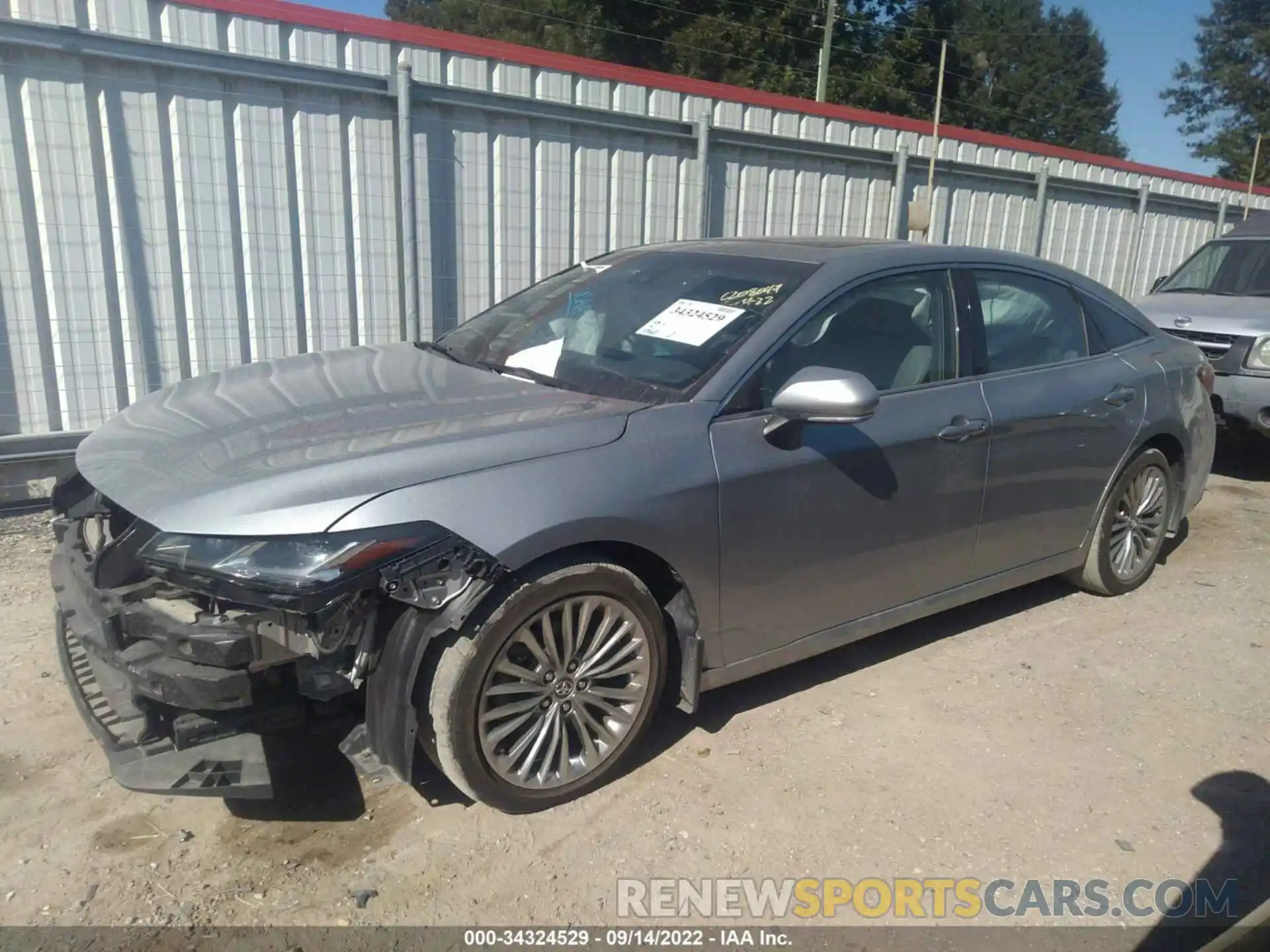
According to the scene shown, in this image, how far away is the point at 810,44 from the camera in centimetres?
3369

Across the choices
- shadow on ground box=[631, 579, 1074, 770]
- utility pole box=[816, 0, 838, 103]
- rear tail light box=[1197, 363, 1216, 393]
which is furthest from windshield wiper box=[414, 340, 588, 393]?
utility pole box=[816, 0, 838, 103]

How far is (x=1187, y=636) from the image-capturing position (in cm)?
456

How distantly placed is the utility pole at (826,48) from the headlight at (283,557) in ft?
92.1

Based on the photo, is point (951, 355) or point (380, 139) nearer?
point (951, 355)

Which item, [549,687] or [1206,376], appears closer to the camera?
[549,687]

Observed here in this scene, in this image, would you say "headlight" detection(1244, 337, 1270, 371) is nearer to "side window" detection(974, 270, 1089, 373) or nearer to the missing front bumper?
"side window" detection(974, 270, 1089, 373)

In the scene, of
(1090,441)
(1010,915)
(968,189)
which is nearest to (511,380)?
(1010,915)

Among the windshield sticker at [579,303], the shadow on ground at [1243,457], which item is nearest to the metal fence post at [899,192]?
the shadow on ground at [1243,457]

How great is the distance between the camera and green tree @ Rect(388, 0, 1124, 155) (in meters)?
31.1

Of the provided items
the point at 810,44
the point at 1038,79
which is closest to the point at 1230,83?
the point at 1038,79

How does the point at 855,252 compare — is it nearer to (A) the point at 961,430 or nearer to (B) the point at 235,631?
(A) the point at 961,430

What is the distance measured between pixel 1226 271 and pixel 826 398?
7.21 m

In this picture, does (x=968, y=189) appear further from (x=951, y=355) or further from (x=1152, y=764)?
(x=1152, y=764)

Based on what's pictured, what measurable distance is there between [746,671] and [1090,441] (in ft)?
6.74
